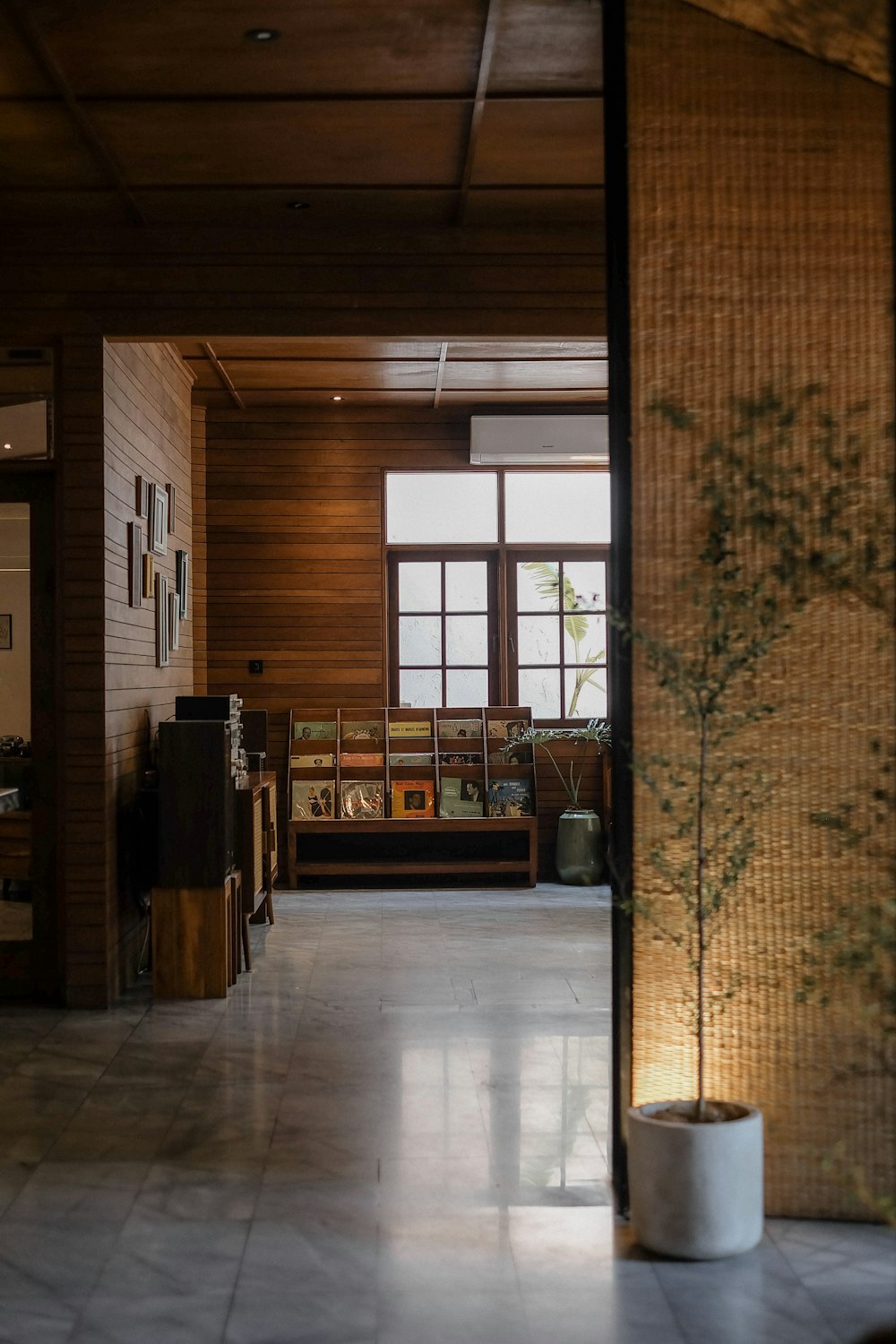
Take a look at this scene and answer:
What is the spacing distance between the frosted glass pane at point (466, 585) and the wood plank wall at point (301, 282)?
13.5 ft

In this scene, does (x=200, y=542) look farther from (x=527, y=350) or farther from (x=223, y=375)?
(x=527, y=350)

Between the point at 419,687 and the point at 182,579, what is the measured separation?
2534mm

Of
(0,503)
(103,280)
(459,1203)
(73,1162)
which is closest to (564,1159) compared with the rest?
(459,1203)

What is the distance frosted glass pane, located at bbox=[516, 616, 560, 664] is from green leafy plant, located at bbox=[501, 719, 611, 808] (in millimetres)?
591

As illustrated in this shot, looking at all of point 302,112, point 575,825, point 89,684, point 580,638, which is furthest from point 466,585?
point 302,112

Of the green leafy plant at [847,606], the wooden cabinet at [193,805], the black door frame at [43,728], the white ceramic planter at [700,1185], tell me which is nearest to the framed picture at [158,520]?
the black door frame at [43,728]

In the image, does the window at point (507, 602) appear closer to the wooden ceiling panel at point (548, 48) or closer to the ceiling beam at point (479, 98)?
the ceiling beam at point (479, 98)

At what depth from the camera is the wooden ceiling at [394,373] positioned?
830 centimetres

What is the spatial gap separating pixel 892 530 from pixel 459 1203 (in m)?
2.23

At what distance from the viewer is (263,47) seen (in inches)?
179

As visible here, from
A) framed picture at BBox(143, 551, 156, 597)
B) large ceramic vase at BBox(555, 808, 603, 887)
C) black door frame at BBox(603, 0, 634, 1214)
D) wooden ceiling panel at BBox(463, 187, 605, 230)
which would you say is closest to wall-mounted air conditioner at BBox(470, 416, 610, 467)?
large ceramic vase at BBox(555, 808, 603, 887)

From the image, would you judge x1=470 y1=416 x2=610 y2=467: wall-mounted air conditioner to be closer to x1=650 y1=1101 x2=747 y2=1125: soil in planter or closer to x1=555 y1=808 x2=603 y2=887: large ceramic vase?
x1=555 y1=808 x2=603 y2=887: large ceramic vase

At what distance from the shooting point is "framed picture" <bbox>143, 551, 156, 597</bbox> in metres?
7.27

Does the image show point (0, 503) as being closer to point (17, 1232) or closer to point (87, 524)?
point (87, 524)
